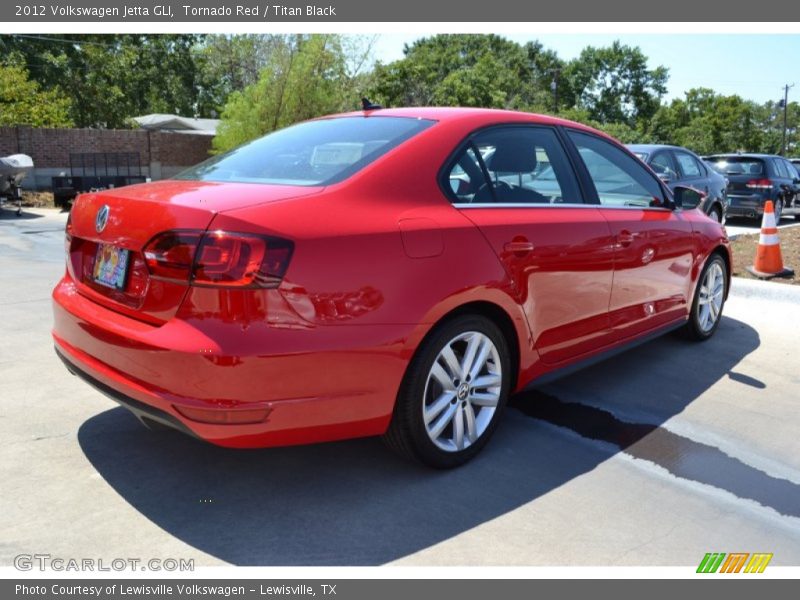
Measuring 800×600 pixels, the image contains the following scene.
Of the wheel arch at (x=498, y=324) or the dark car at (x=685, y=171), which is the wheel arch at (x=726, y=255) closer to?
the wheel arch at (x=498, y=324)

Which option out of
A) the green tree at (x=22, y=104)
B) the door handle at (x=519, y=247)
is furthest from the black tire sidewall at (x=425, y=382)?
the green tree at (x=22, y=104)

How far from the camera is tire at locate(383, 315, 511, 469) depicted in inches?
118

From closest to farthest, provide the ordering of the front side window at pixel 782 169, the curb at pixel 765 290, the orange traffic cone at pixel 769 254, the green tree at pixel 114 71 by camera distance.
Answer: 1. the curb at pixel 765 290
2. the orange traffic cone at pixel 769 254
3. the front side window at pixel 782 169
4. the green tree at pixel 114 71

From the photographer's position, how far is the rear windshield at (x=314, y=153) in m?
3.08

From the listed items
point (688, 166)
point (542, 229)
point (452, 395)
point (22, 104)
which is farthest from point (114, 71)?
point (452, 395)

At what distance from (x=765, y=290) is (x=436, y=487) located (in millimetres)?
5314

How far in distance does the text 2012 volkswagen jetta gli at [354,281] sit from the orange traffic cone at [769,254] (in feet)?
13.7

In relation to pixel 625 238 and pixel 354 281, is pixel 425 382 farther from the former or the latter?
pixel 625 238

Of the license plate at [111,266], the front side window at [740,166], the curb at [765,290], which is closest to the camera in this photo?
the license plate at [111,266]

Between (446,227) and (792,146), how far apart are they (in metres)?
94.1

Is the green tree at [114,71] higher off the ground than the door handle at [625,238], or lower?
higher

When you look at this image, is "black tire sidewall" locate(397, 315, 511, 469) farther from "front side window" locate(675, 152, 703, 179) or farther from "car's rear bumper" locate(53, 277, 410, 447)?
"front side window" locate(675, 152, 703, 179)

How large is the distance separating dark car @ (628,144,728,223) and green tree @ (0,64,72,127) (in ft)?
71.4

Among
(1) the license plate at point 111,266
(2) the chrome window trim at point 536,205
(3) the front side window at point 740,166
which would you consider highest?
(3) the front side window at point 740,166
